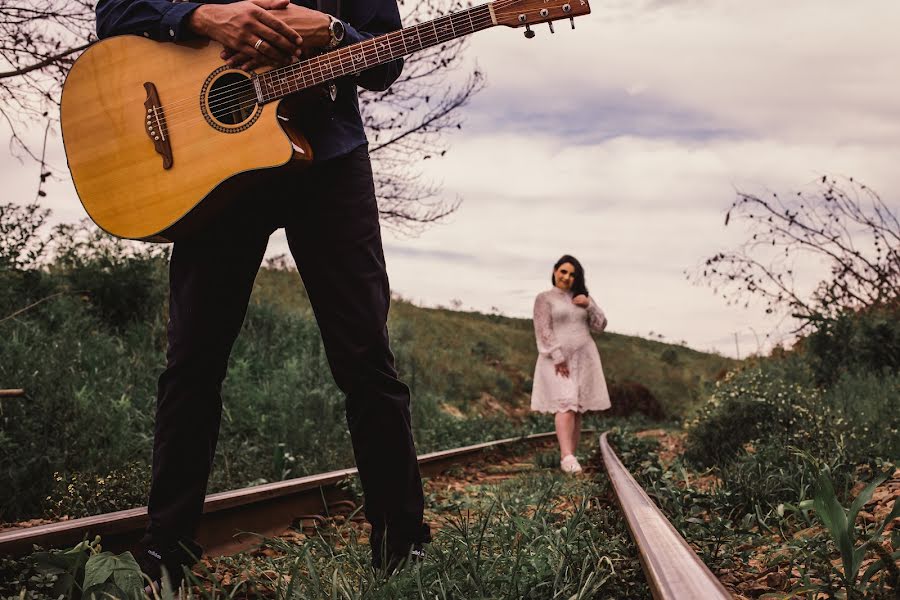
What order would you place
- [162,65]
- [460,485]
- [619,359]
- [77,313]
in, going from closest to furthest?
[162,65] → [460,485] → [77,313] → [619,359]

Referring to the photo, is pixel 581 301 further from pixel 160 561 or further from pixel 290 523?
pixel 160 561

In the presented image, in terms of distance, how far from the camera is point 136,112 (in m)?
2.97

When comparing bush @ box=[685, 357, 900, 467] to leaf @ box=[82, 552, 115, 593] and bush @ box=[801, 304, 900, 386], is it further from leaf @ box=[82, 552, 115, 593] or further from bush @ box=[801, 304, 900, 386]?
leaf @ box=[82, 552, 115, 593]

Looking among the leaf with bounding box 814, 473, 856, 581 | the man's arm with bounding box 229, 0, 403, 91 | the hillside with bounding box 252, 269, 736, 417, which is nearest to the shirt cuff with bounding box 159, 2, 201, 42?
the man's arm with bounding box 229, 0, 403, 91

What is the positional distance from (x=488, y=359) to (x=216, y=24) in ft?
64.4

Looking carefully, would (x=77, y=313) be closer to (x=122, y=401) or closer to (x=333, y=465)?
(x=122, y=401)

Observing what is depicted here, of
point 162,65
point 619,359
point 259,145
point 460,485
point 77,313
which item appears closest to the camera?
point 259,145

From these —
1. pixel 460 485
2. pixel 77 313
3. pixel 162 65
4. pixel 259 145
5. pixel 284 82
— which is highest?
pixel 162 65

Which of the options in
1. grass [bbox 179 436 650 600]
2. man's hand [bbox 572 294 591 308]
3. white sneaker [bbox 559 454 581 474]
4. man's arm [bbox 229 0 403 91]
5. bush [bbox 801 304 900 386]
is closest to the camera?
grass [bbox 179 436 650 600]

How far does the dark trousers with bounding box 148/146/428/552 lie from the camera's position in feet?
8.80

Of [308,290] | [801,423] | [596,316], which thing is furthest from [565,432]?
[308,290]

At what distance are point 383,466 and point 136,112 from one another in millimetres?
1547

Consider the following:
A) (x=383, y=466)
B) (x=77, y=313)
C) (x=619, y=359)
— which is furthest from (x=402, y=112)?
(x=619, y=359)

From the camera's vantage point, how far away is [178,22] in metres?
2.79
